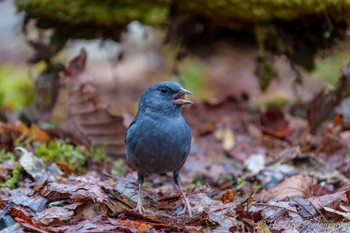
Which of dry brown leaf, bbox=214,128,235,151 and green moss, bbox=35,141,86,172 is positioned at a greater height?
green moss, bbox=35,141,86,172

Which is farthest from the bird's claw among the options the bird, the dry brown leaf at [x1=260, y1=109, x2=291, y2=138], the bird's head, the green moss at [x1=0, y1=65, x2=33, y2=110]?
the green moss at [x1=0, y1=65, x2=33, y2=110]

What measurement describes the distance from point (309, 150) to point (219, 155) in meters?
0.98

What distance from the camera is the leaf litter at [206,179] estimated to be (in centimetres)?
362

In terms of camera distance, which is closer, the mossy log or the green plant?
the green plant

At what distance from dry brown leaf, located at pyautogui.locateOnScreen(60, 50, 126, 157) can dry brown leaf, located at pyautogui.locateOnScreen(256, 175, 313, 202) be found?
1.77 metres

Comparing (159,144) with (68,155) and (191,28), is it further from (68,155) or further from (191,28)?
(191,28)

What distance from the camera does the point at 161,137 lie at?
4.20 m

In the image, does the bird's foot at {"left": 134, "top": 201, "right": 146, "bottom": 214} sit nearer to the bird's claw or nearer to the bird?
the bird

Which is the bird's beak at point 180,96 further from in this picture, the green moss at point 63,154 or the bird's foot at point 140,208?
the green moss at point 63,154

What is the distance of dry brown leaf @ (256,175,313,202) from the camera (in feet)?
14.2

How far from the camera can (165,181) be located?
5.40 meters

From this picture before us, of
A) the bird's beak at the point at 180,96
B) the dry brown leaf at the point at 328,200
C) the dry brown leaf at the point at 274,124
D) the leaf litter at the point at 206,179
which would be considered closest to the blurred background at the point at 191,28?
the dry brown leaf at the point at 274,124

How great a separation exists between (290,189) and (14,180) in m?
2.21

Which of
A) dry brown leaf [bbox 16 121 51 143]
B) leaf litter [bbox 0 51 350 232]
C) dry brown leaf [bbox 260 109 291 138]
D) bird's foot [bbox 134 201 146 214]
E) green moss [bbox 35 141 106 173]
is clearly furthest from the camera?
dry brown leaf [bbox 260 109 291 138]
